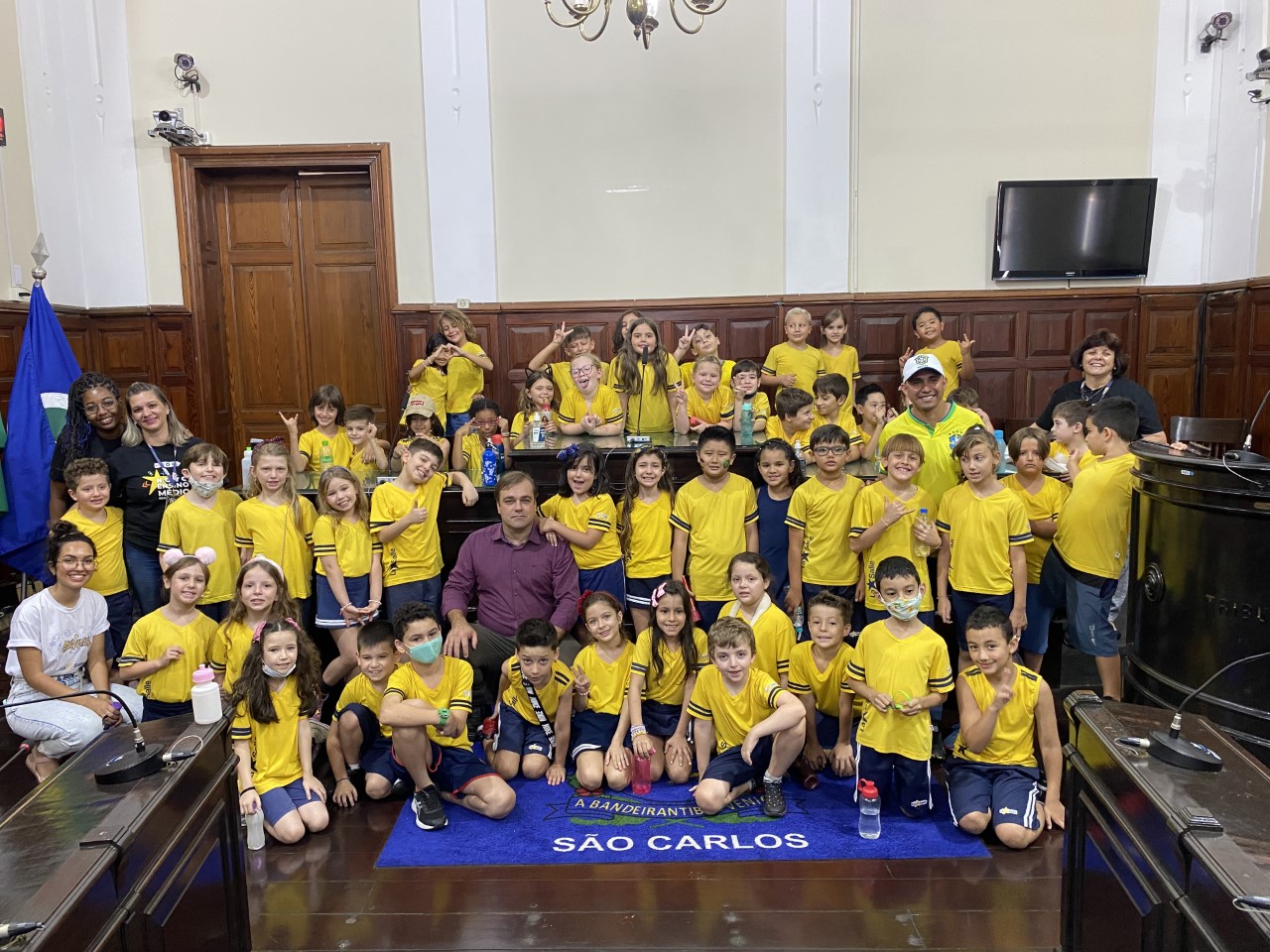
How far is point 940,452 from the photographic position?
483 cm

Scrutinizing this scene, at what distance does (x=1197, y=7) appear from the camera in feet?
25.9

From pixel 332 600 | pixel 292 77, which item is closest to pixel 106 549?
pixel 332 600

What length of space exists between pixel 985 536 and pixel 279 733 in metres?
3.31

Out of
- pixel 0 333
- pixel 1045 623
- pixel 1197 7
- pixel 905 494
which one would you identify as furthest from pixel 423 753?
pixel 1197 7

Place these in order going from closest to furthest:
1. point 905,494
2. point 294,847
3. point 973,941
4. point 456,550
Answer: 1. point 973,941
2. point 294,847
3. point 905,494
4. point 456,550

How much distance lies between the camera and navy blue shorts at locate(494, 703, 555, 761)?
4367mm

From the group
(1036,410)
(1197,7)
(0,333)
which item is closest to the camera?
(0,333)

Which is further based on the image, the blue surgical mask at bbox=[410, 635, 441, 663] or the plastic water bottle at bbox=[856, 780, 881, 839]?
the blue surgical mask at bbox=[410, 635, 441, 663]

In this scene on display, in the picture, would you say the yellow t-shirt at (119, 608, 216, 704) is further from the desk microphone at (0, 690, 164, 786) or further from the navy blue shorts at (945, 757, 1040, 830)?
the navy blue shorts at (945, 757, 1040, 830)

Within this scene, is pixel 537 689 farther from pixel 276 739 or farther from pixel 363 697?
pixel 276 739

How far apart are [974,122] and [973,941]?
710 cm

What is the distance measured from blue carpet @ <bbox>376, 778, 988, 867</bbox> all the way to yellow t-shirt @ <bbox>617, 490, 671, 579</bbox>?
3.92 feet

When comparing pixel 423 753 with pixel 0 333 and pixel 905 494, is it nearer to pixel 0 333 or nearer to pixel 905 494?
pixel 905 494

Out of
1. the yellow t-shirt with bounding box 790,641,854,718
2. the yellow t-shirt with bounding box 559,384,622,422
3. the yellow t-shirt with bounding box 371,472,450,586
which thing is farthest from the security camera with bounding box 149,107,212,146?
the yellow t-shirt with bounding box 790,641,854,718
